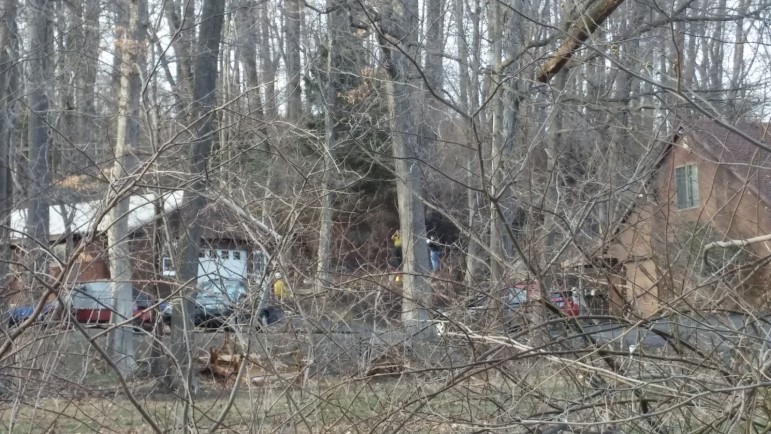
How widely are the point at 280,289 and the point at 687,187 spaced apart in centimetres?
492

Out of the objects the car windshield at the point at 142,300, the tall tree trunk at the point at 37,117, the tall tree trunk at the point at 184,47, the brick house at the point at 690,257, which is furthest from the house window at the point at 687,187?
the tall tree trunk at the point at 37,117

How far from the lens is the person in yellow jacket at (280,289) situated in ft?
19.4

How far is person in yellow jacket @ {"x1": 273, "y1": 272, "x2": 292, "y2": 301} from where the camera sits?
5909mm

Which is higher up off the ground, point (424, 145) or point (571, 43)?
point (571, 43)

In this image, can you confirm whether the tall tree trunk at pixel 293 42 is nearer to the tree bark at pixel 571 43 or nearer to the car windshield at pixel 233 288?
the tree bark at pixel 571 43

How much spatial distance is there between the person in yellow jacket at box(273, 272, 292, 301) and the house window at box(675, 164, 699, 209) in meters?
3.93

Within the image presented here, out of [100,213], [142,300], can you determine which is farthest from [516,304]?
[142,300]

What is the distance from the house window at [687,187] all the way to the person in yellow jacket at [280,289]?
393cm

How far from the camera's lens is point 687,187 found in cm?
926

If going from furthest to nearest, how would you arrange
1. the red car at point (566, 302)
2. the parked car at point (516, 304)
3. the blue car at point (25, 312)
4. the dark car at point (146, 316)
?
the blue car at point (25, 312)
the red car at point (566, 302)
the parked car at point (516, 304)
the dark car at point (146, 316)

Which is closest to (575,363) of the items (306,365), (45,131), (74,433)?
(306,365)

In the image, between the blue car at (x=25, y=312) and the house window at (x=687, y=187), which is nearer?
the blue car at (x=25, y=312)

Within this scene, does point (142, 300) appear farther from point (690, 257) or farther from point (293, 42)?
point (293, 42)

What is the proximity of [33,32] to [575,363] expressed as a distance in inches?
483
